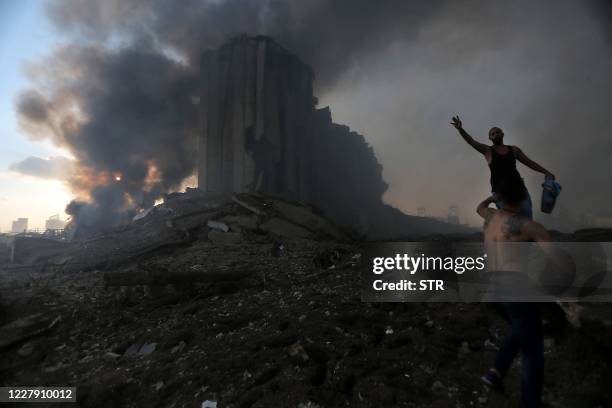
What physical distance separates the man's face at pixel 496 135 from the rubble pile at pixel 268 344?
1.86 m

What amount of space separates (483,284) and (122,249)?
17.3 meters

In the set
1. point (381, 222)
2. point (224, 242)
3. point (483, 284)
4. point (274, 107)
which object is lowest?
point (483, 284)

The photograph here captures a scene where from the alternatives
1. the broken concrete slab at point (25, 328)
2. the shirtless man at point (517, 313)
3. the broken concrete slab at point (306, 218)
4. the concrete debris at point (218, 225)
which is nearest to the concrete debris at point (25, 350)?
the broken concrete slab at point (25, 328)

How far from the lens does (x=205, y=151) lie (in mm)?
36281

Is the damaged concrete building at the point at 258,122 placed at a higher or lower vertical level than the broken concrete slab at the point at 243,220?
higher

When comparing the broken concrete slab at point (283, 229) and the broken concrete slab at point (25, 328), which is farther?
the broken concrete slab at point (283, 229)

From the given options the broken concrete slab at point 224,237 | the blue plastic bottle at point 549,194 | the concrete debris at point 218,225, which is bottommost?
the blue plastic bottle at point 549,194

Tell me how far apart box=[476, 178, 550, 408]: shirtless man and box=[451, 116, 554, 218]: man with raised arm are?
44 mm

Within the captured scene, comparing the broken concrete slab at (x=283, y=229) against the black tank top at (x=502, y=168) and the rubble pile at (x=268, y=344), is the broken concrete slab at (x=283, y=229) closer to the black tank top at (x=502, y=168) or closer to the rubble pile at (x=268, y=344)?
the rubble pile at (x=268, y=344)

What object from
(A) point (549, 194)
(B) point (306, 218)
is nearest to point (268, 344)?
(A) point (549, 194)

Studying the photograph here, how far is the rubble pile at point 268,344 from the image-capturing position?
121 inches

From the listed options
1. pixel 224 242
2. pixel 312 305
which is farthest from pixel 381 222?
pixel 312 305

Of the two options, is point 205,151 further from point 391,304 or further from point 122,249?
point 391,304

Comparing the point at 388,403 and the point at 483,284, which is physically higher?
the point at 483,284
